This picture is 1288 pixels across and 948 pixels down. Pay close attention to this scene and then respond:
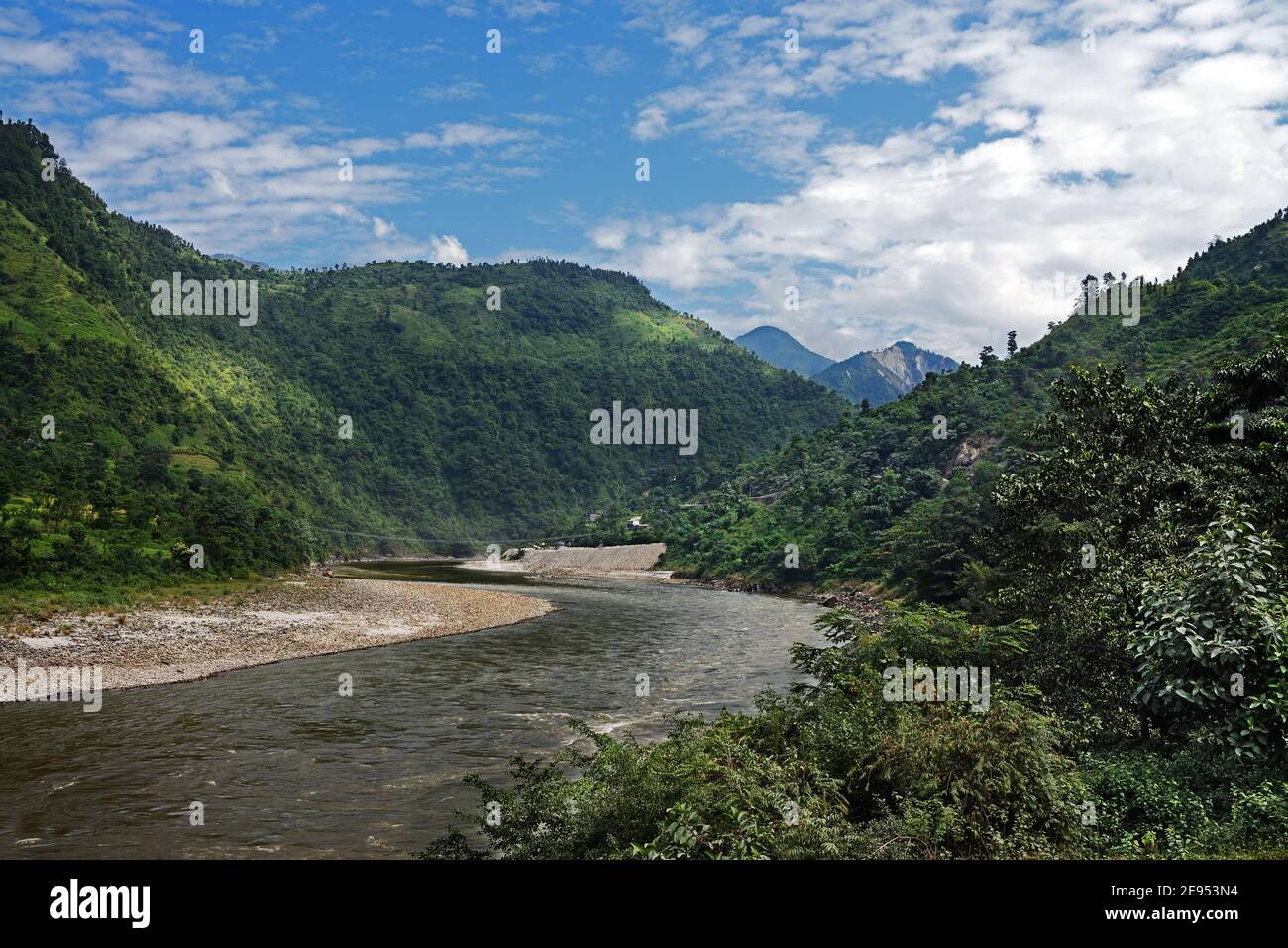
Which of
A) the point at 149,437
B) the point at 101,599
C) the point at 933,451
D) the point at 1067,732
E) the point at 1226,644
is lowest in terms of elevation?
the point at 101,599

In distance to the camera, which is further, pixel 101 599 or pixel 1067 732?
pixel 101 599

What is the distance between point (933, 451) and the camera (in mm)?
99062

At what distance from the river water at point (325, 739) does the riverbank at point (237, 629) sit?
6.69 feet

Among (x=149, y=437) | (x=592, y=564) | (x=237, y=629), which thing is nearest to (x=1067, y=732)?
(x=237, y=629)

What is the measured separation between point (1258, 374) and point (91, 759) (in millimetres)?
26957

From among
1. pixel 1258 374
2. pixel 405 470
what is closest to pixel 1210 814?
pixel 1258 374

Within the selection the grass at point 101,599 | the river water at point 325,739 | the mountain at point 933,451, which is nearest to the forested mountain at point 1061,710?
the river water at point 325,739

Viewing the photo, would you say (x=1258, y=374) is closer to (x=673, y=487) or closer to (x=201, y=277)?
(x=673, y=487)

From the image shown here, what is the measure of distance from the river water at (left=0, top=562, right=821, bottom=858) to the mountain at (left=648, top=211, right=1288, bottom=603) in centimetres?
2629

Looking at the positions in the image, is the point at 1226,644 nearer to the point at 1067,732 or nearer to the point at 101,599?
the point at 1067,732

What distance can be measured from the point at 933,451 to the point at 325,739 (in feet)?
292

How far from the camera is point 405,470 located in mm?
197250

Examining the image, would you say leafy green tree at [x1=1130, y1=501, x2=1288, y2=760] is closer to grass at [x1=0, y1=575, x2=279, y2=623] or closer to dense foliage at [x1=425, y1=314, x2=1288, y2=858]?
dense foliage at [x1=425, y1=314, x2=1288, y2=858]

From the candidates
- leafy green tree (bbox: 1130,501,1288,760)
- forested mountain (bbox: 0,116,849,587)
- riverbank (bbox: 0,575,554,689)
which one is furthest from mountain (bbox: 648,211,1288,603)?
forested mountain (bbox: 0,116,849,587)
